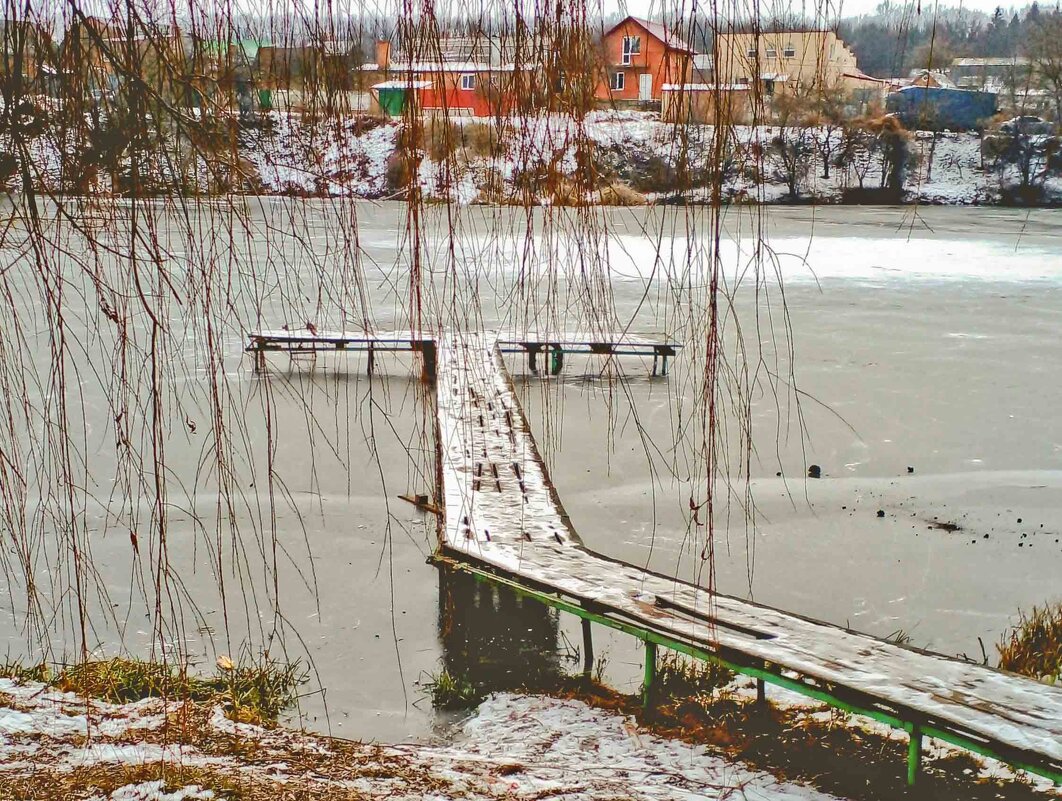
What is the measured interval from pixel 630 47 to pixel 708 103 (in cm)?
17

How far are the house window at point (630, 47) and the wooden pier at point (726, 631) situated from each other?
18.4 inches

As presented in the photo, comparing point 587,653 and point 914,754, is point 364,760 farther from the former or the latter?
point 914,754

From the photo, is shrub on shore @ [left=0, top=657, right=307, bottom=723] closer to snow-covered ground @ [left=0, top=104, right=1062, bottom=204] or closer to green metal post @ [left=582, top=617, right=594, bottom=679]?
green metal post @ [left=582, top=617, right=594, bottom=679]

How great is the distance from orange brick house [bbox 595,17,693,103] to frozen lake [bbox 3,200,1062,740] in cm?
23

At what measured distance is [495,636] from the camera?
13.7 ft

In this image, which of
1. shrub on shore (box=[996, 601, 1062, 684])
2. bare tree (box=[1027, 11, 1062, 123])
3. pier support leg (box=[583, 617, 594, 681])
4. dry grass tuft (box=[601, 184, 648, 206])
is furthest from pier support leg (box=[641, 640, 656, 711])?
bare tree (box=[1027, 11, 1062, 123])

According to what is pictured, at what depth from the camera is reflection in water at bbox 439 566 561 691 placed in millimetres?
3889

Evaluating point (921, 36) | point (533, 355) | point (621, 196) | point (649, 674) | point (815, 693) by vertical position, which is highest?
point (921, 36)

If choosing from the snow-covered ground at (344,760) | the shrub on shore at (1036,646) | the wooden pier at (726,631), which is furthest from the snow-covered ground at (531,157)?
the shrub on shore at (1036,646)

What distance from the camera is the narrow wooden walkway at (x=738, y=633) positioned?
2562 mm

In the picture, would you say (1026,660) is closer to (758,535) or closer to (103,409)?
(758,535)

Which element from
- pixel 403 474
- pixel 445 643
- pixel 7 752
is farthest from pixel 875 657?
pixel 403 474

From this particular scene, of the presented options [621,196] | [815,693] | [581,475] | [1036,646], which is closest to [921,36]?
[621,196]

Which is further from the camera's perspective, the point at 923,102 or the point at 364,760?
the point at 364,760
